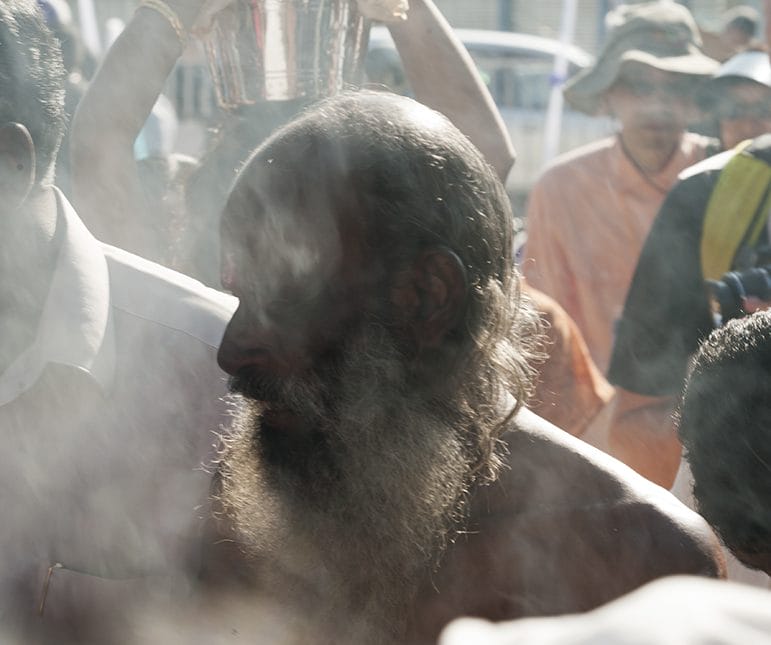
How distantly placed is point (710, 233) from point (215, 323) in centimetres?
179

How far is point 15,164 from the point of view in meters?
2.46

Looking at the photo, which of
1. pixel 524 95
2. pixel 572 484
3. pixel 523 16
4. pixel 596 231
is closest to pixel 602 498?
pixel 572 484

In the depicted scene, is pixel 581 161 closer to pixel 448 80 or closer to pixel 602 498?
pixel 448 80

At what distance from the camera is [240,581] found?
2.28 meters

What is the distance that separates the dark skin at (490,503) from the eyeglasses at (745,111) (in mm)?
2946

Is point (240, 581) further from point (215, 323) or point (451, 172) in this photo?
point (451, 172)

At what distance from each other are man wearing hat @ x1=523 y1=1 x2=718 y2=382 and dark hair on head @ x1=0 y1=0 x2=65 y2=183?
271 centimetres

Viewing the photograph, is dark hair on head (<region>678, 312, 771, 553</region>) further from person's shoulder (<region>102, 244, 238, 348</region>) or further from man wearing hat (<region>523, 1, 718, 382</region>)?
man wearing hat (<region>523, 1, 718, 382</region>)

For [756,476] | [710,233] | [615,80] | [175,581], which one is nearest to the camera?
[756,476]

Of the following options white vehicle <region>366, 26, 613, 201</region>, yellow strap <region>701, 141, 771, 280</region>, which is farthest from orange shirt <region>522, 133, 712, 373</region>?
white vehicle <region>366, 26, 613, 201</region>

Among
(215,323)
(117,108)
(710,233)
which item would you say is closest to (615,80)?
(710,233)

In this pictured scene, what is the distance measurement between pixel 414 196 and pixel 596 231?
9.86 ft

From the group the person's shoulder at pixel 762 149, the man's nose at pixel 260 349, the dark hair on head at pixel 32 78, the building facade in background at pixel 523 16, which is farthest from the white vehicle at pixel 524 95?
the man's nose at pixel 260 349

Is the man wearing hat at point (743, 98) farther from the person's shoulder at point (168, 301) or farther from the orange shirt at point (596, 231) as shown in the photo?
the person's shoulder at point (168, 301)
